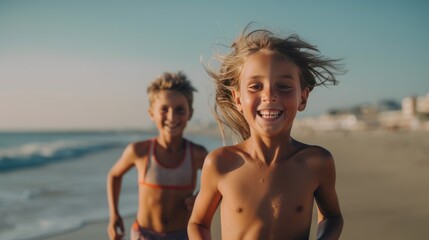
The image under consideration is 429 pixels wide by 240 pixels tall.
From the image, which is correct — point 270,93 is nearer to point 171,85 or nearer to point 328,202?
point 328,202

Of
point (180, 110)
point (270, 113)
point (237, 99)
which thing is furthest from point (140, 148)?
point (270, 113)

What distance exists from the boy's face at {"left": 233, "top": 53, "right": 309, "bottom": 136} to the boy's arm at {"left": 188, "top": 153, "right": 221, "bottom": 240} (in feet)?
0.93

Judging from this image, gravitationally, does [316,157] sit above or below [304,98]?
below

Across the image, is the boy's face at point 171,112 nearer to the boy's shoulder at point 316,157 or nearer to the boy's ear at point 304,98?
the boy's ear at point 304,98

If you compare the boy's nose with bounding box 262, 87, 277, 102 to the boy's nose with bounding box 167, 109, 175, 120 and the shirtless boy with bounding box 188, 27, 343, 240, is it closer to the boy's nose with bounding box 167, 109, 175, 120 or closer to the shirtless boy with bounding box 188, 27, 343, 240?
the shirtless boy with bounding box 188, 27, 343, 240

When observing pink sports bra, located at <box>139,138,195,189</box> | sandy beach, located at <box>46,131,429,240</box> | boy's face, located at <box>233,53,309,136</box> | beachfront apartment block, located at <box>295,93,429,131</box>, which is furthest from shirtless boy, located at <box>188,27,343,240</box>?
beachfront apartment block, located at <box>295,93,429,131</box>

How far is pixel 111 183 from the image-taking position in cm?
439

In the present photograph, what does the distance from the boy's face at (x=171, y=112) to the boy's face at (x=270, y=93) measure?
203cm

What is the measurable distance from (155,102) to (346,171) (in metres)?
8.94

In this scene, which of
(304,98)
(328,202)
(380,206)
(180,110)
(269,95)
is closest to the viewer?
(269,95)

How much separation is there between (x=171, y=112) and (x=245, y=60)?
1.98 m

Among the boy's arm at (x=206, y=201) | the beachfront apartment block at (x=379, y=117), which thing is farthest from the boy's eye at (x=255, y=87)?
the beachfront apartment block at (x=379, y=117)

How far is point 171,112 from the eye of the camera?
13.6ft

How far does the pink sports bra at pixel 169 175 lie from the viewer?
411 centimetres
